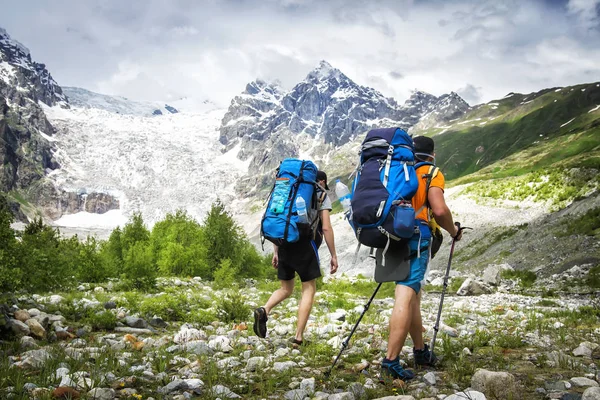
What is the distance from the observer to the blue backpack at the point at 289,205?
22.0 feet

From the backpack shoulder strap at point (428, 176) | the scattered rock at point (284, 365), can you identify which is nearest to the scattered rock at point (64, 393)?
the scattered rock at point (284, 365)

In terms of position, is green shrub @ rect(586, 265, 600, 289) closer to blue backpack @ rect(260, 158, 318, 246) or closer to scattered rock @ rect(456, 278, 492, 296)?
scattered rock @ rect(456, 278, 492, 296)

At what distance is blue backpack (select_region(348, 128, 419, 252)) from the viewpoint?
195 inches

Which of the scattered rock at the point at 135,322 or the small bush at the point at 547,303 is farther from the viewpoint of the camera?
the small bush at the point at 547,303

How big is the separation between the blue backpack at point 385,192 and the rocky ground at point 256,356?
1780 millimetres

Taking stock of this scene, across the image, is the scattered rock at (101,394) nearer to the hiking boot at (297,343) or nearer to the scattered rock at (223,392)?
the scattered rock at (223,392)

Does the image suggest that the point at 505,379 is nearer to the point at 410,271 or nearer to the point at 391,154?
the point at 410,271

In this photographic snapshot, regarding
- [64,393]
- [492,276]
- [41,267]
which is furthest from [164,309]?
[492,276]

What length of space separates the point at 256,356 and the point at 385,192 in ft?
10.7

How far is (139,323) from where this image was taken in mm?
8188

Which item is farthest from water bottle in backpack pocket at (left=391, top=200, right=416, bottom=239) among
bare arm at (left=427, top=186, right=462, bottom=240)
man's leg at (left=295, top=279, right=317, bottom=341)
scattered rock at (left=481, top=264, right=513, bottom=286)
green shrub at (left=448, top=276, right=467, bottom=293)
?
scattered rock at (left=481, top=264, right=513, bottom=286)

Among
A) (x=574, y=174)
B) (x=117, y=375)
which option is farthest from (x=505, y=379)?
(x=574, y=174)

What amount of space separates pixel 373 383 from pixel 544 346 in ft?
11.4

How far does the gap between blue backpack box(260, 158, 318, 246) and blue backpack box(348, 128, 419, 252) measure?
4.64ft
